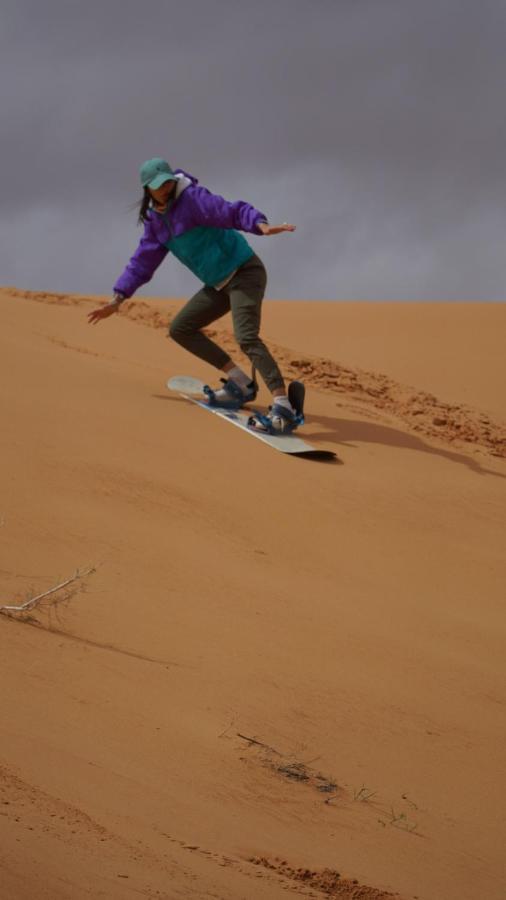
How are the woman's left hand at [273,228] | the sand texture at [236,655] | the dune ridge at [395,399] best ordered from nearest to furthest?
1. the sand texture at [236,655]
2. the woman's left hand at [273,228]
3. the dune ridge at [395,399]

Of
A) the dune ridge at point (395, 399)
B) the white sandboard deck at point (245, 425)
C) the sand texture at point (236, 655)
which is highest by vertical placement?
the dune ridge at point (395, 399)

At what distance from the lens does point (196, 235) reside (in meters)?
7.23

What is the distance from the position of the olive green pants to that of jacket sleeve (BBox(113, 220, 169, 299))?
34 cm

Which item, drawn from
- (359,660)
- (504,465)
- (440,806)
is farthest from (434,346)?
(440,806)

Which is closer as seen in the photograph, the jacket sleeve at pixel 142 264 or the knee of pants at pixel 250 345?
the knee of pants at pixel 250 345

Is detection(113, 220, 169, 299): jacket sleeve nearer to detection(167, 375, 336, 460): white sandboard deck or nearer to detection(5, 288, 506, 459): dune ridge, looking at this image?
detection(167, 375, 336, 460): white sandboard deck

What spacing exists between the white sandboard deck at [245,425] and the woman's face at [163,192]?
1352 mm

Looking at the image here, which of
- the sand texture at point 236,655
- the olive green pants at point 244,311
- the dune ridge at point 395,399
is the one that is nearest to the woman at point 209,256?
the olive green pants at point 244,311

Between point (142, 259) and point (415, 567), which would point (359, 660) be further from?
point (142, 259)

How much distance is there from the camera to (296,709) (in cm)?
355

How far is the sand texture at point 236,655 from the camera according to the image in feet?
8.37

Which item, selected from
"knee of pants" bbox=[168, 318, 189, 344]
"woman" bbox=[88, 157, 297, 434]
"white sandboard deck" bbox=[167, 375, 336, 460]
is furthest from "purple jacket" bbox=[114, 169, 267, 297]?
"white sandboard deck" bbox=[167, 375, 336, 460]

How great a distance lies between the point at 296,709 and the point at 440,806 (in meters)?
0.58

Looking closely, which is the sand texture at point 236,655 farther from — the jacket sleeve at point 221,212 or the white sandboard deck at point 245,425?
the jacket sleeve at point 221,212
